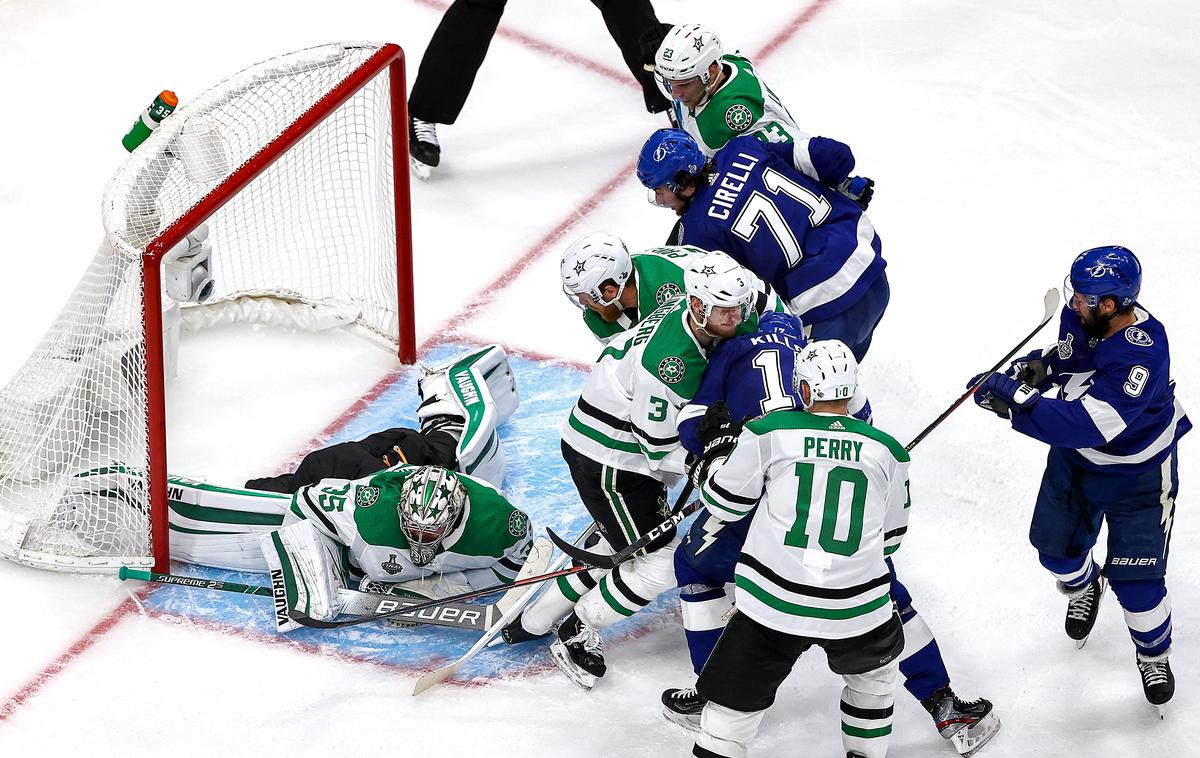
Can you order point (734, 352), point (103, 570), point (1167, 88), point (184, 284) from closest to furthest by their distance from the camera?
point (734, 352)
point (103, 570)
point (184, 284)
point (1167, 88)

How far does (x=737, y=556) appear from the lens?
370 centimetres

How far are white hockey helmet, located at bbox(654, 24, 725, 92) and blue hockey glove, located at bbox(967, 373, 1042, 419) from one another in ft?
3.96

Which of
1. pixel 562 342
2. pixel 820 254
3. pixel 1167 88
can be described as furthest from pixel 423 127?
pixel 1167 88

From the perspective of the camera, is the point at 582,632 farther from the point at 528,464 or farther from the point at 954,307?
the point at 954,307

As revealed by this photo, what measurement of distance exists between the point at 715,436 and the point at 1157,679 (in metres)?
1.33

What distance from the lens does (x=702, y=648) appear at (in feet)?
12.5

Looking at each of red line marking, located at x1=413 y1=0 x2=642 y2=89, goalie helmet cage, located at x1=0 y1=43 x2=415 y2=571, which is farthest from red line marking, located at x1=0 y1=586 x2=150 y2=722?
red line marking, located at x1=413 y1=0 x2=642 y2=89

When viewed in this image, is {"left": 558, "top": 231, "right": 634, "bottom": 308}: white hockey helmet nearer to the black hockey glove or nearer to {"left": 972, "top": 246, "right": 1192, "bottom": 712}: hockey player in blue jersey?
the black hockey glove

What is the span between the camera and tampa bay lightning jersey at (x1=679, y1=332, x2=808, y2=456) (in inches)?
143

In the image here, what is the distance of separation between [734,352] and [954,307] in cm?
193

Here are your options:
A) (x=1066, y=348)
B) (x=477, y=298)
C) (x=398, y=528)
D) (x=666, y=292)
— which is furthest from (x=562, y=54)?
(x=1066, y=348)

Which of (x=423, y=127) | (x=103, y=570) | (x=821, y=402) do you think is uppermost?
(x=821, y=402)

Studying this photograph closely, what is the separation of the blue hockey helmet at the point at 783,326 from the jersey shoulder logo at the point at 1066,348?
0.61m

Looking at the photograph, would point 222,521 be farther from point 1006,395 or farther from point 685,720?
point 1006,395
